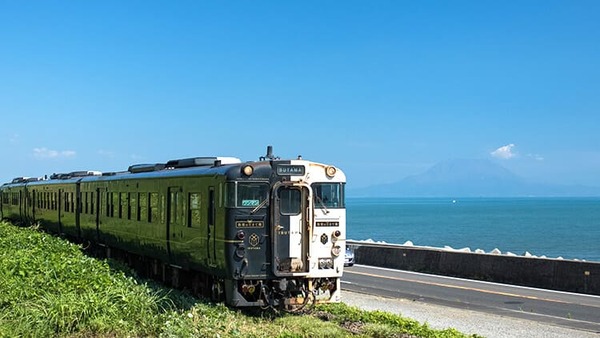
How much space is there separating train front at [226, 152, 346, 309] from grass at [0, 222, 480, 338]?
491 mm

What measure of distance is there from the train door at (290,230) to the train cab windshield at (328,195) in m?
0.23

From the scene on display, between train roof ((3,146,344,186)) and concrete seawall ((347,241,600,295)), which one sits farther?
concrete seawall ((347,241,600,295))

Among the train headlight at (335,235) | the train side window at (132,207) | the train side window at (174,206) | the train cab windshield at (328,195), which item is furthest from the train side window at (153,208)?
the train headlight at (335,235)

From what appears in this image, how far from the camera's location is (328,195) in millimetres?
15336

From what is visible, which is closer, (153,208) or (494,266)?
(153,208)

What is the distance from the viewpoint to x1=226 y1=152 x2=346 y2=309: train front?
14602 millimetres

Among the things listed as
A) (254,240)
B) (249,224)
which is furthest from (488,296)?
(249,224)

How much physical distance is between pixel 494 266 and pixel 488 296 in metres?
4.69

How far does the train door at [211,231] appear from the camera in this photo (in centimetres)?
1519

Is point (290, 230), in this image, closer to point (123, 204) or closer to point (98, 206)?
point (123, 204)

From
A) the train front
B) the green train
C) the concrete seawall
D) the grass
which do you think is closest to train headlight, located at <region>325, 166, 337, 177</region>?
the green train

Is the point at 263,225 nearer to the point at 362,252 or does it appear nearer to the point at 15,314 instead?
the point at 15,314

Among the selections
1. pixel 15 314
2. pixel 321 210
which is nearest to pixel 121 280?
pixel 15 314

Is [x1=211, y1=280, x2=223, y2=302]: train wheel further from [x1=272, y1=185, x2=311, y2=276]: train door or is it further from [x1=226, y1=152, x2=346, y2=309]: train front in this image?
[x1=272, y1=185, x2=311, y2=276]: train door
